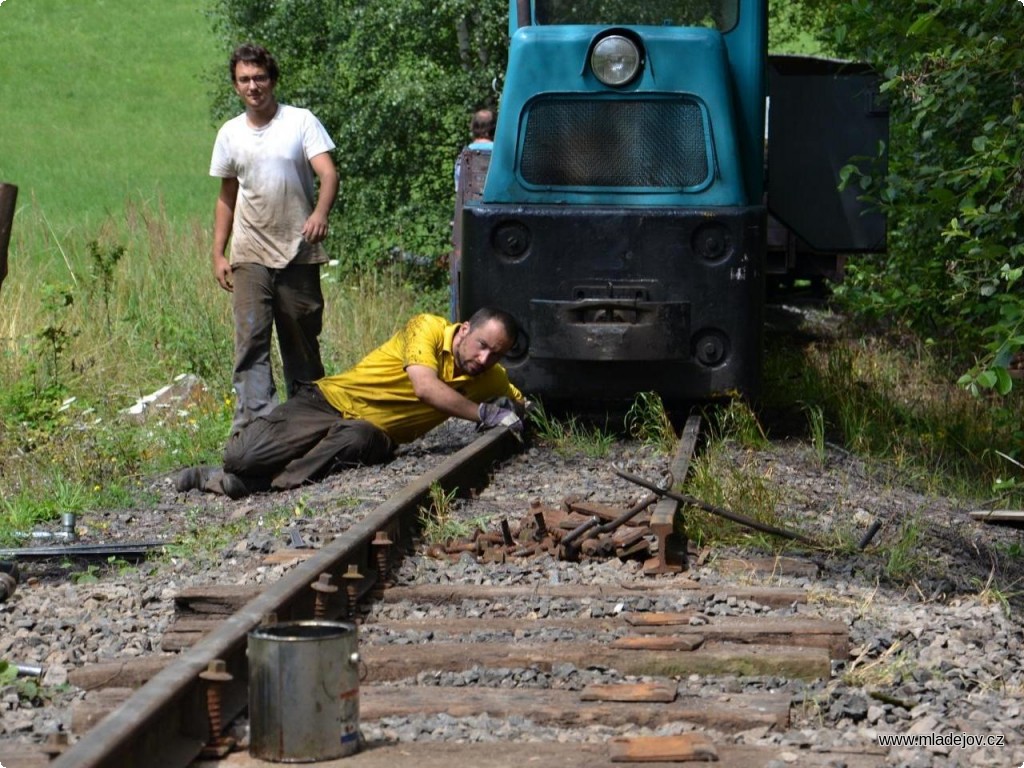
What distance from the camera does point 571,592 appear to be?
4.78 metres

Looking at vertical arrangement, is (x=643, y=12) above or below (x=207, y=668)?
above

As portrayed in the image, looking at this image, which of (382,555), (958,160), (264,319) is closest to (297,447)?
(264,319)

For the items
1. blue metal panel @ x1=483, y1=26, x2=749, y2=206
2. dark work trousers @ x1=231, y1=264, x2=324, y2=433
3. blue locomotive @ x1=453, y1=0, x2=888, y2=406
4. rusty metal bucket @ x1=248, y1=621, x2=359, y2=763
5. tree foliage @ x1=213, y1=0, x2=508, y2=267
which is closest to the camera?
rusty metal bucket @ x1=248, y1=621, x2=359, y2=763

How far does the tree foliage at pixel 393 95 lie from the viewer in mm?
14695

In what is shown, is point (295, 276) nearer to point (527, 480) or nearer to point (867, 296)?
point (527, 480)

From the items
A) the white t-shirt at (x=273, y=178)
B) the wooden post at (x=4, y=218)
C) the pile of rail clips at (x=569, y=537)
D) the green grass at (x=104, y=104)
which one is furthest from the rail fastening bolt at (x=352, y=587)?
the green grass at (x=104, y=104)

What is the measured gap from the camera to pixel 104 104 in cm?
4862

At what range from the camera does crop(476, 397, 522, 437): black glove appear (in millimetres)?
7340

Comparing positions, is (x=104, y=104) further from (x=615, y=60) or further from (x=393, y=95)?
(x=615, y=60)

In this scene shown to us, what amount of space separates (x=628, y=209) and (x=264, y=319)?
1.99m

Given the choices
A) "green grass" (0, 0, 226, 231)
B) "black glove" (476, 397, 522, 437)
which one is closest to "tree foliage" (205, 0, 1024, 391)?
"black glove" (476, 397, 522, 437)

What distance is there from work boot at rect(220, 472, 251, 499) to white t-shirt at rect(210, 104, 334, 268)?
144 centimetres

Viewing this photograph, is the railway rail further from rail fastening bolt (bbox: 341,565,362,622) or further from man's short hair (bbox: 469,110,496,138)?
man's short hair (bbox: 469,110,496,138)

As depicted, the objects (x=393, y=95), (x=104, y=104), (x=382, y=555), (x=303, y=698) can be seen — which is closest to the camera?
(x=303, y=698)
